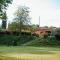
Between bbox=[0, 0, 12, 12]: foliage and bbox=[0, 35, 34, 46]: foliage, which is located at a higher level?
bbox=[0, 0, 12, 12]: foliage

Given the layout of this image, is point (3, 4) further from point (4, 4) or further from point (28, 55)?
point (28, 55)

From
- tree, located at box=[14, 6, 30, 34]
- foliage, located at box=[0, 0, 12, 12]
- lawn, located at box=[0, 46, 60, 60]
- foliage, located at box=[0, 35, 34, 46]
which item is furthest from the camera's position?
tree, located at box=[14, 6, 30, 34]

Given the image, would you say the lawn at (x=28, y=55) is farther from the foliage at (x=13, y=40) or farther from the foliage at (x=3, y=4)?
the foliage at (x=13, y=40)

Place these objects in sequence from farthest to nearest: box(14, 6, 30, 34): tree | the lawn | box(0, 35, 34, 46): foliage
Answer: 1. box(14, 6, 30, 34): tree
2. box(0, 35, 34, 46): foliage
3. the lawn

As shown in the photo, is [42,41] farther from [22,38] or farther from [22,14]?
[22,14]

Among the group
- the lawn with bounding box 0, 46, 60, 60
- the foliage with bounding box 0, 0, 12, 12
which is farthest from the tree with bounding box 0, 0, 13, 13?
the lawn with bounding box 0, 46, 60, 60

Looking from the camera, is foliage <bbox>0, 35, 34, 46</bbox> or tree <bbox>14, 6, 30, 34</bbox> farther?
tree <bbox>14, 6, 30, 34</bbox>

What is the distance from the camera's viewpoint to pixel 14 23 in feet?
309

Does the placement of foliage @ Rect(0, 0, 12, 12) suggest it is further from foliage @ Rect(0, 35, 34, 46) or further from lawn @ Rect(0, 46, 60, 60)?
foliage @ Rect(0, 35, 34, 46)

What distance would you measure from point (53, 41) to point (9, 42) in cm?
1164

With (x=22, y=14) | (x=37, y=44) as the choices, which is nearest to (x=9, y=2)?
(x=37, y=44)

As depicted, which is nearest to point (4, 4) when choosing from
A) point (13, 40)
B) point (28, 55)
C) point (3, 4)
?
point (3, 4)

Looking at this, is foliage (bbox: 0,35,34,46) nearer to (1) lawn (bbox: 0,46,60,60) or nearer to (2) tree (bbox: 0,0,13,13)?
(2) tree (bbox: 0,0,13,13)

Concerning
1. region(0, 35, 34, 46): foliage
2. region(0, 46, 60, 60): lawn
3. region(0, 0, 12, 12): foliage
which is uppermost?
region(0, 0, 12, 12): foliage
